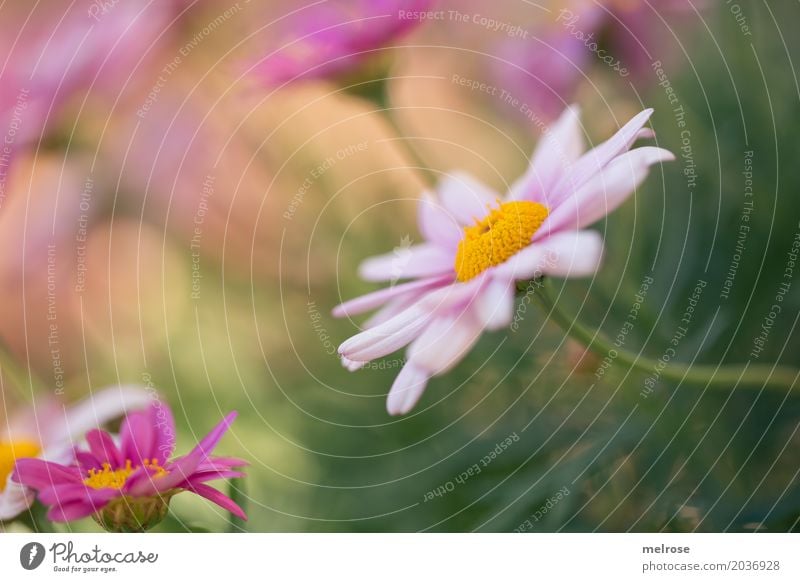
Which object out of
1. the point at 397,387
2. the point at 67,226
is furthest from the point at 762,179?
the point at 67,226

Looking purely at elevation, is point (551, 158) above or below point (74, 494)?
above

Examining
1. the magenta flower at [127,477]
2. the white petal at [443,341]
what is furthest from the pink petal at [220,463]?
the white petal at [443,341]

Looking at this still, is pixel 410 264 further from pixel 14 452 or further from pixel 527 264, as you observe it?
pixel 14 452

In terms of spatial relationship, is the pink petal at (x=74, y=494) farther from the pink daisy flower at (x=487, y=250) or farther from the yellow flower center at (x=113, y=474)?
the pink daisy flower at (x=487, y=250)

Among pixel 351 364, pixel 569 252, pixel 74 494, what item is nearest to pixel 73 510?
pixel 74 494

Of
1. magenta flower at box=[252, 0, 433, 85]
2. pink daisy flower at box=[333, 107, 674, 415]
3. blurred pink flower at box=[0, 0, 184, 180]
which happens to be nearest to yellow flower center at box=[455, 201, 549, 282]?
pink daisy flower at box=[333, 107, 674, 415]

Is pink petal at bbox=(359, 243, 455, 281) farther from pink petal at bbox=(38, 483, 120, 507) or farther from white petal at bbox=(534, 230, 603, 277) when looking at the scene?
pink petal at bbox=(38, 483, 120, 507)
